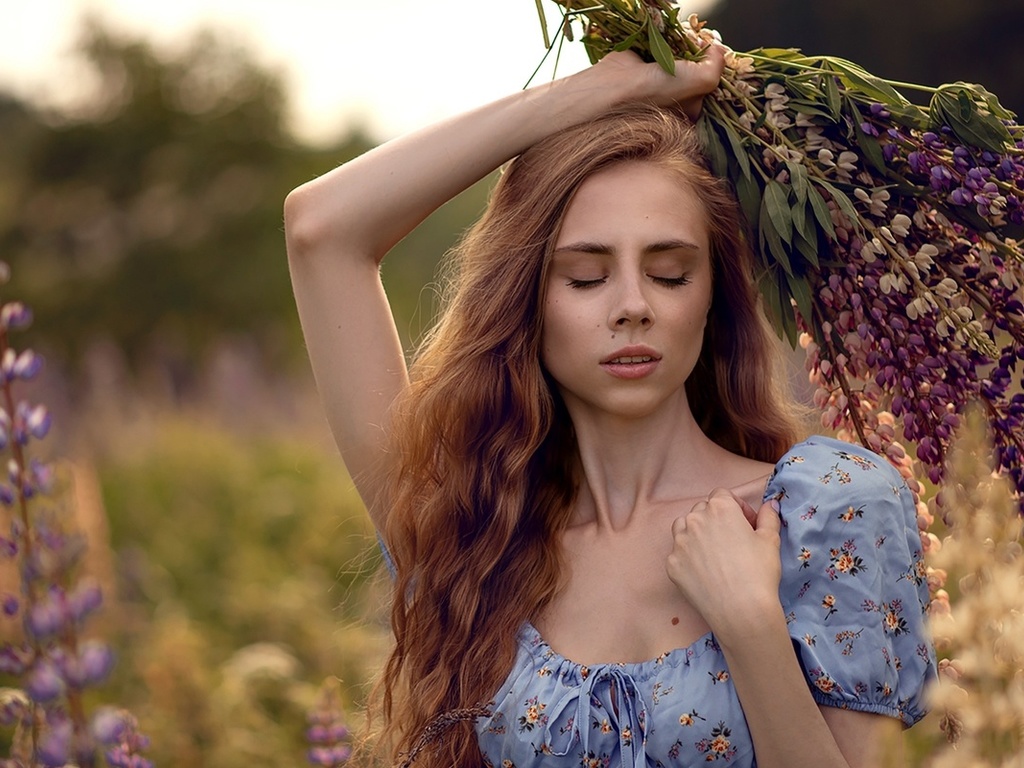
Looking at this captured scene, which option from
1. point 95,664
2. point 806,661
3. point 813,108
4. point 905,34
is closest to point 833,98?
point 813,108

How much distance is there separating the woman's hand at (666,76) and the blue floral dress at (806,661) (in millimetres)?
657

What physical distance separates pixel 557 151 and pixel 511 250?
0.63ft

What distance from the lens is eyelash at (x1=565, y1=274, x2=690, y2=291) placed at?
7.00 feet

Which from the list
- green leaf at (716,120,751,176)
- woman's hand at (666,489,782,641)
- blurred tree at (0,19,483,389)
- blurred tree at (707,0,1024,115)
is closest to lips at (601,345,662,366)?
woman's hand at (666,489,782,641)

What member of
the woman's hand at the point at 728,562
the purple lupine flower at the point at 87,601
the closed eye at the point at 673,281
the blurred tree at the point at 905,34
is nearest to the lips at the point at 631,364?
the closed eye at the point at 673,281

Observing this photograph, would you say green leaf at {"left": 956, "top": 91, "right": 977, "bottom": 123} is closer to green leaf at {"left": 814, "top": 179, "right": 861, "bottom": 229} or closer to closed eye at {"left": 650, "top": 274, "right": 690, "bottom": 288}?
green leaf at {"left": 814, "top": 179, "right": 861, "bottom": 229}

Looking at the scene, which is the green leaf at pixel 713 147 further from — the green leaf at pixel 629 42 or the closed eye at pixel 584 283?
the closed eye at pixel 584 283

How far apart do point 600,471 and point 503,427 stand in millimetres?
203

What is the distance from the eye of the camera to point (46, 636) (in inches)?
63.2

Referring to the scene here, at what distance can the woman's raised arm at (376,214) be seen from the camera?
225 cm

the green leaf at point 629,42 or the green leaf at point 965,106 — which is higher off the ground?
the green leaf at point 629,42

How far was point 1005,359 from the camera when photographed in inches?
79.4

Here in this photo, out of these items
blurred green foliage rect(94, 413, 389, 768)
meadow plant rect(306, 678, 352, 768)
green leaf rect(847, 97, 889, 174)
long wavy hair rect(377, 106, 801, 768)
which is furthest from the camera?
blurred green foliage rect(94, 413, 389, 768)

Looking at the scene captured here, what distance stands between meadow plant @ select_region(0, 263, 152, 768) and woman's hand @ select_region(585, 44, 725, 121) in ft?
3.63
